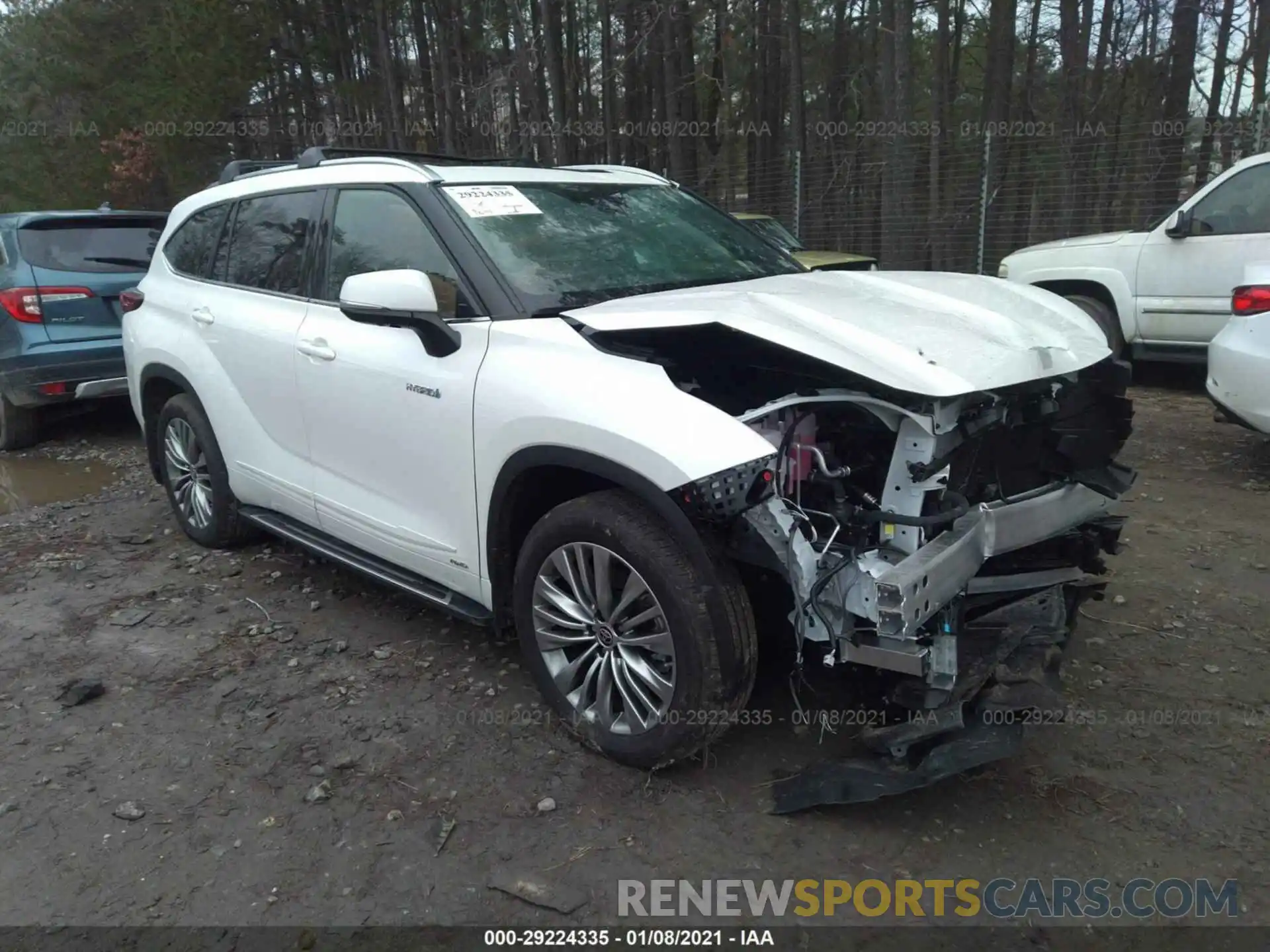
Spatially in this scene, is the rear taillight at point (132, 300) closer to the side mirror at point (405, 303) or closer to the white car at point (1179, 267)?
the side mirror at point (405, 303)

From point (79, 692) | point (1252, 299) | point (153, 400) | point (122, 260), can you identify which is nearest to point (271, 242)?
point (153, 400)

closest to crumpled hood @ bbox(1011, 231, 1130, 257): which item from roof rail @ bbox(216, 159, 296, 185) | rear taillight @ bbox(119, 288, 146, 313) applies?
roof rail @ bbox(216, 159, 296, 185)

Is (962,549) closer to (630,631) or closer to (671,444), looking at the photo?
(671,444)

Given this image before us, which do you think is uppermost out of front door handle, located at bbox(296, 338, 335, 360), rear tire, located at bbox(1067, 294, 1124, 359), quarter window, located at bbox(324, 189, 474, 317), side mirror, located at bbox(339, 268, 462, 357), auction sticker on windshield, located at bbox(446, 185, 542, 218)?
auction sticker on windshield, located at bbox(446, 185, 542, 218)

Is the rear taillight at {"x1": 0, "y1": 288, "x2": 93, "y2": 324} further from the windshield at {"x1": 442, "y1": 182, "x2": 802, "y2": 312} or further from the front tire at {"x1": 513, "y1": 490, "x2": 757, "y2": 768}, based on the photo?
the front tire at {"x1": 513, "y1": 490, "x2": 757, "y2": 768}

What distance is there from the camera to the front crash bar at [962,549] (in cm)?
249

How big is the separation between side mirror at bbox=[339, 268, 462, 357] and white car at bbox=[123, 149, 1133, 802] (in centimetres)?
1

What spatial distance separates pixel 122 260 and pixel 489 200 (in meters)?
5.37

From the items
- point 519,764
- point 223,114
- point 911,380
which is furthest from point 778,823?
point 223,114

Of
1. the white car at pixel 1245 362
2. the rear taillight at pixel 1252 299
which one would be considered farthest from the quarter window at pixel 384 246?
the rear taillight at pixel 1252 299

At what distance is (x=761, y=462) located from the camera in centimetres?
254

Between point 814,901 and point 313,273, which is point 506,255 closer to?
point 313,273

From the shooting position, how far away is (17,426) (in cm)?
757

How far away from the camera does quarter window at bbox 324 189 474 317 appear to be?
338 cm
